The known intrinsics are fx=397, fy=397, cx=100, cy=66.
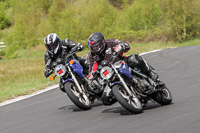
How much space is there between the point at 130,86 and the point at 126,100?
464mm

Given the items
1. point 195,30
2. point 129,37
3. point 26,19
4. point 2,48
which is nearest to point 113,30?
point 129,37

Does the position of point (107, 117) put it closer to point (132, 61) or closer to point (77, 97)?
point (132, 61)

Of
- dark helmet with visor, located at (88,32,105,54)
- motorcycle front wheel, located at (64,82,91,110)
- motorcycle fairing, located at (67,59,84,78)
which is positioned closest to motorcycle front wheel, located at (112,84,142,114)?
dark helmet with visor, located at (88,32,105,54)

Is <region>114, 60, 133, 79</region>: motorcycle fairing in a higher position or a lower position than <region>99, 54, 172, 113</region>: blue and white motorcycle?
higher

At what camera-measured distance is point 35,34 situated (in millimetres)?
60344

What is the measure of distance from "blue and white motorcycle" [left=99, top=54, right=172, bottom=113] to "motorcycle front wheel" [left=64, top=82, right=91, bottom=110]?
1459 mm

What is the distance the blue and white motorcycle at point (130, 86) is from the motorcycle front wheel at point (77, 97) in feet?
4.79

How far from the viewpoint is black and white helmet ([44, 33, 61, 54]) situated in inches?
373

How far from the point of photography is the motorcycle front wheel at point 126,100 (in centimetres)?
677

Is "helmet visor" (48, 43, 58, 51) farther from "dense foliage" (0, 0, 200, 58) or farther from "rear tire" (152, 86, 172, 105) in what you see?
"dense foliage" (0, 0, 200, 58)

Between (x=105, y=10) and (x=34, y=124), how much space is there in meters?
47.7

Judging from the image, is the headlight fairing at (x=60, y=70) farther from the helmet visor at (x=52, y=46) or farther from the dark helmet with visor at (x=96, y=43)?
the dark helmet with visor at (x=96, y=43)

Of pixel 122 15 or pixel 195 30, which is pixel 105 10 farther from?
pixel 195 30

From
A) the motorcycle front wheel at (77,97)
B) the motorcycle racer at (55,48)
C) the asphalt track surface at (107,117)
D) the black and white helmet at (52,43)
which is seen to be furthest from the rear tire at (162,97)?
the black and white helmet at (52,43)
